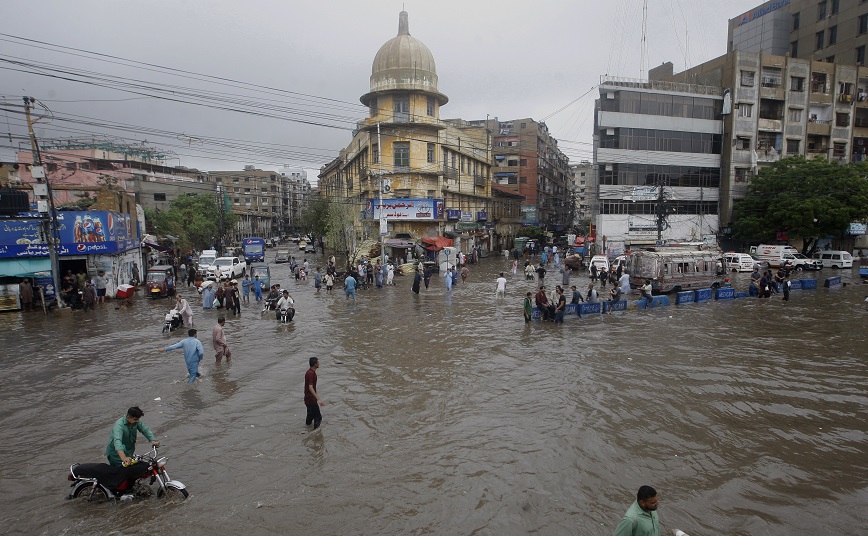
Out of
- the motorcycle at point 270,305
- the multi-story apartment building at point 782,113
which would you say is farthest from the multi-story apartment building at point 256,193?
the motorcycle at point 270,305

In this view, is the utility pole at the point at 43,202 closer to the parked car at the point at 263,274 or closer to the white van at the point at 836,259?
the parked car at the point at 263,274

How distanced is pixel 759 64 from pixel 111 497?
5903 centimetres

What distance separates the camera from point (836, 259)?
3978 cm

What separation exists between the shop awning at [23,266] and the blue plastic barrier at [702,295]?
99.9 ft

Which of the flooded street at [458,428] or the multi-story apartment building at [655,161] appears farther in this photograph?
the multi-story apartment building at [655,161]

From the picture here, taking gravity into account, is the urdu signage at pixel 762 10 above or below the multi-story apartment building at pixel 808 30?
above

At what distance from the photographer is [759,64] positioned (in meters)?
47.8

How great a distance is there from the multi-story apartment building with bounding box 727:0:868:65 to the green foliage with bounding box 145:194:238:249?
67780mm

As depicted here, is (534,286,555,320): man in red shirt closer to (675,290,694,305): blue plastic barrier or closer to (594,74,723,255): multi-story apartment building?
(675,290,694,305): blue plastic barrier

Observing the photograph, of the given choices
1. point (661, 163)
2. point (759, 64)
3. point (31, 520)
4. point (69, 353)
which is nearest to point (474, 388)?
point (31, 520)

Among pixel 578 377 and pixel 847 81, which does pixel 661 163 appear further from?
pixel 578 377

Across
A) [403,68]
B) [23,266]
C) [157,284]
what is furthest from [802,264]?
[23,266]

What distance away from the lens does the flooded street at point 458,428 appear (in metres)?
6.56

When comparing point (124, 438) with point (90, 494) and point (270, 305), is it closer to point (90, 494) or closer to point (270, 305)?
point (90, 494)
